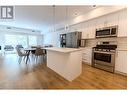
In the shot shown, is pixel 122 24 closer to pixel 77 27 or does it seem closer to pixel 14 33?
pixel 77 27

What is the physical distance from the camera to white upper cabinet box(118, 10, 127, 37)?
12.3 feet

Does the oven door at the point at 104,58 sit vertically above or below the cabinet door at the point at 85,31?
below

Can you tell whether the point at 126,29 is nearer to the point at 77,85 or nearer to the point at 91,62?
the point at 91,62

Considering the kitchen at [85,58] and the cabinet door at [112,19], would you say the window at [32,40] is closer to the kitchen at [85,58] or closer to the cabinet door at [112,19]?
the kitchen at [85,58]

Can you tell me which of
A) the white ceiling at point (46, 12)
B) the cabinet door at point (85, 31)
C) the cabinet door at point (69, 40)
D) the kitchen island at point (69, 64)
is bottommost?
the kitchen island at point (69, 64)

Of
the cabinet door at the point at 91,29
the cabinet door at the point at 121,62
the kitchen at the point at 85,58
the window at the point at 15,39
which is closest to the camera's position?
the kitchen at the point at 85,58

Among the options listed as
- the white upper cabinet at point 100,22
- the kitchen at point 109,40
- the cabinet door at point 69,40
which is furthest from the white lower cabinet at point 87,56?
the cabinet door at point 69,40

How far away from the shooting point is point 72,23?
663 cm

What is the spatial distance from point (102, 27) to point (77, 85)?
294 centimetres

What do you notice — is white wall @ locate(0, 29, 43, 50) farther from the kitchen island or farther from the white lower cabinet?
the kitchen island

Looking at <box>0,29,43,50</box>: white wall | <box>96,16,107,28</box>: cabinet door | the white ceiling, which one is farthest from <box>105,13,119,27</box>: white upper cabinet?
<box>0,29,43,50</box>: white wall

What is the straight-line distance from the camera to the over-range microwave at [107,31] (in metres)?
4.07

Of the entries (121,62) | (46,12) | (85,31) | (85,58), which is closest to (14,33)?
(46,12)

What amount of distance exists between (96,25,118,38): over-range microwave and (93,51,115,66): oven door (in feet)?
2.41
